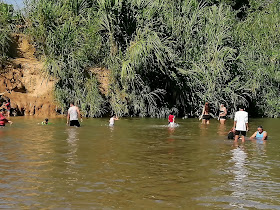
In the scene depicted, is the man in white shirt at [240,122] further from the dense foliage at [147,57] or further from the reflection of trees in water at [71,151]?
the dense foliage at [147,57]

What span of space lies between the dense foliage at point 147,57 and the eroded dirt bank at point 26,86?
146 centimetres

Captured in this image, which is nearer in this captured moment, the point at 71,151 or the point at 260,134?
the point at 71,151

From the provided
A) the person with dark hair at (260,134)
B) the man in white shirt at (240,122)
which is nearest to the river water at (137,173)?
the person with dark hair at (260,134)

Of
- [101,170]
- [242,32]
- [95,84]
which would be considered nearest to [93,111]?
[95,84]

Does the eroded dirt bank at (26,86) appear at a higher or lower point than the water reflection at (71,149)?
higher

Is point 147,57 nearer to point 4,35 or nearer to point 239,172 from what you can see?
point 4,35

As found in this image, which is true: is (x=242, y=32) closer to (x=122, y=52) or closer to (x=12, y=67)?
(x=122, y=52)

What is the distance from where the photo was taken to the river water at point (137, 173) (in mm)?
9637

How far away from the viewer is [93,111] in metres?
36.7

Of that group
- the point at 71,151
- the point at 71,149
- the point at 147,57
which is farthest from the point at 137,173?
the point at 147,57

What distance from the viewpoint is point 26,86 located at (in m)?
40.2

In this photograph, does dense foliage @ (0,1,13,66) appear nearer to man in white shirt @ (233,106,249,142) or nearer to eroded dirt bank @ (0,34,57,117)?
eroded dirt bank @ (0,34,57,117)

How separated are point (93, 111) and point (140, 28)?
6572mm

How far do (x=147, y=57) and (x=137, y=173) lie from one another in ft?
82.0
